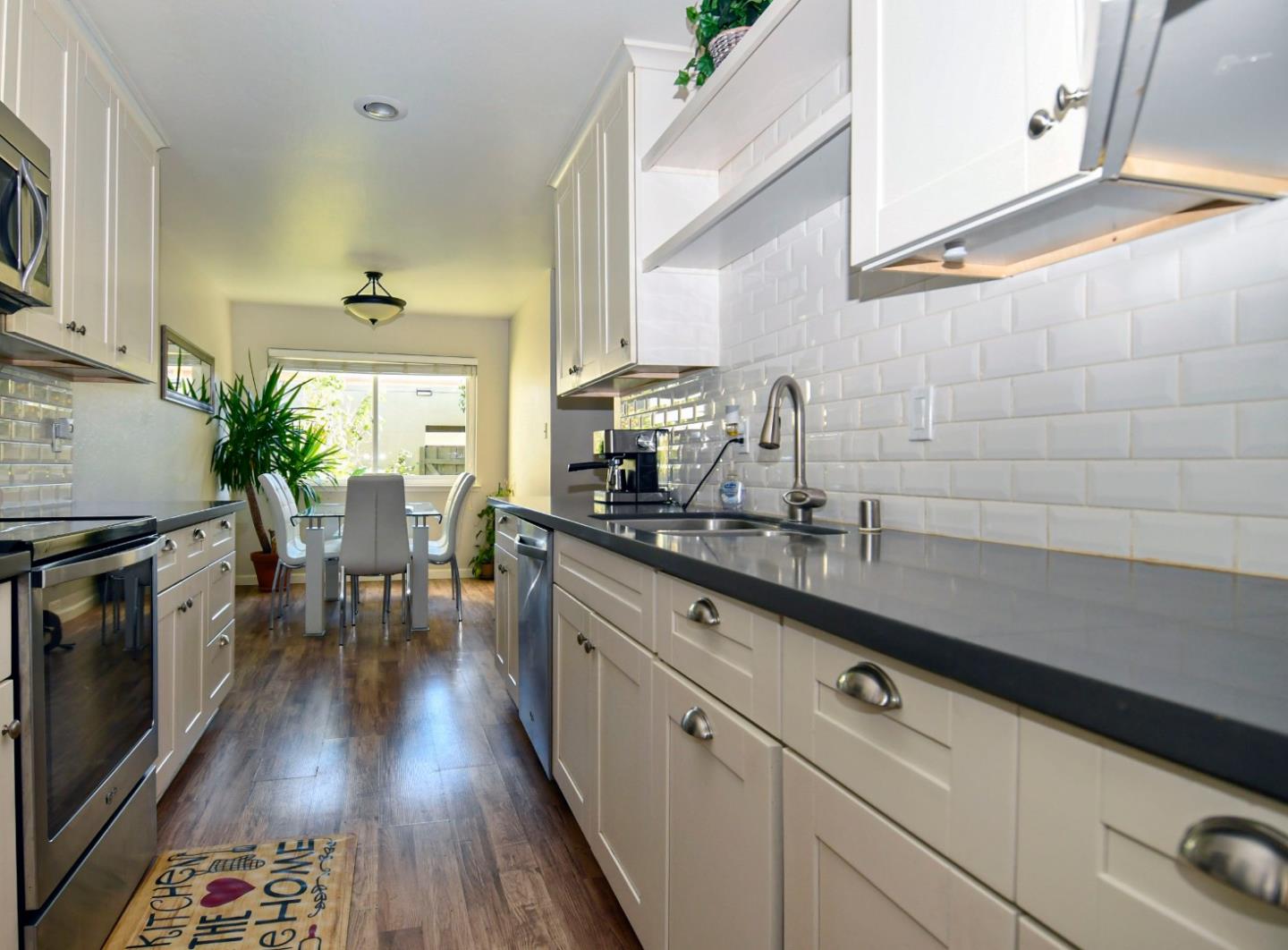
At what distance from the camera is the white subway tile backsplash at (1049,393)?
1.30 metres

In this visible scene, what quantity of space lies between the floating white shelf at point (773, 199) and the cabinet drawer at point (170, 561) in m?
1.68

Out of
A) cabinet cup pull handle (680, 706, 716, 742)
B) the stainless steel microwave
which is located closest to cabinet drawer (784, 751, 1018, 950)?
cabinet cup pull handle (680, 706, 716, 742)

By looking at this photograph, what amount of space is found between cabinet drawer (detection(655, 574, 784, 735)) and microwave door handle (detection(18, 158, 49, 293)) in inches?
67.9

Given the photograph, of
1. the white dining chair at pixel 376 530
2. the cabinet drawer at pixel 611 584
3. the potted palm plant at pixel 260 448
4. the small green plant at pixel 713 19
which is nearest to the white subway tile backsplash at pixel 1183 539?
the cabinet drawer at pixel 611 584

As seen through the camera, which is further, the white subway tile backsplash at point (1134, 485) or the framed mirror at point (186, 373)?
the framed mirror at point (186, 373)

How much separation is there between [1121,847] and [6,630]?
1.58 meters

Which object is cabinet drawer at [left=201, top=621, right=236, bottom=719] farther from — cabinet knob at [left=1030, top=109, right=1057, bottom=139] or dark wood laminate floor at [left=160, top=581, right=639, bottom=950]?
cabinet knob at [left=1030, top=109, right=1057, bottom=139]

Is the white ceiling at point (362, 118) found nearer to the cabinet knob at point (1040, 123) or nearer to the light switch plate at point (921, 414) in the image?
the light switch plate at point (921, 414)

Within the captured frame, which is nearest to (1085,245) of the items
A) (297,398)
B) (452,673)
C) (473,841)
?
→ (473,841)

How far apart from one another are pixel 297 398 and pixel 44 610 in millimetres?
6281

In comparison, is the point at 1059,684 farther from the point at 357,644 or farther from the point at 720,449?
the point at 357,644

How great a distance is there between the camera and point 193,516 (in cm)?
253

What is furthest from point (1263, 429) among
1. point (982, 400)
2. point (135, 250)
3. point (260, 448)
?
point (260, 448)

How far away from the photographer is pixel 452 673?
3.94 metres
